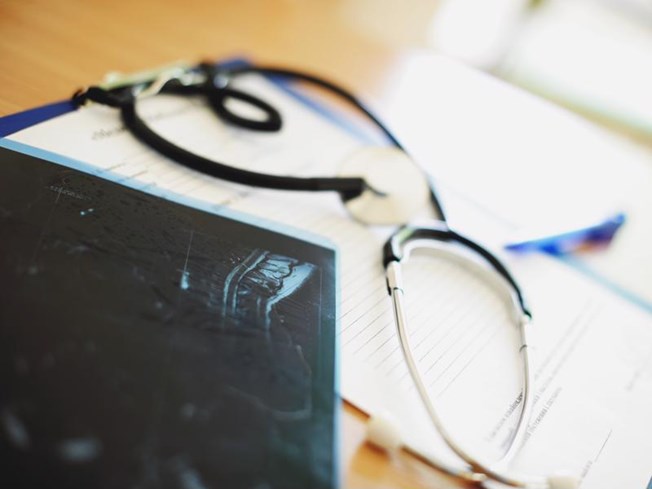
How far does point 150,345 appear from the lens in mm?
328

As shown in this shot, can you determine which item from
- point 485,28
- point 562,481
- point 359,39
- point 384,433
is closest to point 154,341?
point 384,433

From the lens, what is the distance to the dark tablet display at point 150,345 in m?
0.28

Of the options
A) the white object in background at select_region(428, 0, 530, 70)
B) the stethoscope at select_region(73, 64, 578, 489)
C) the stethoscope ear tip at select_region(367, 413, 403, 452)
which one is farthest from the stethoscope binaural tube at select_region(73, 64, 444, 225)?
the white object in background at select_region(428, 0, 530, 70)

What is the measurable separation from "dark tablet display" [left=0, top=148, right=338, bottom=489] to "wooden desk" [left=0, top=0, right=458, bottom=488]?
63mm

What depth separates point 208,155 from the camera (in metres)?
0.55

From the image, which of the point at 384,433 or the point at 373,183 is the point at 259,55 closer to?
the point at 373,183

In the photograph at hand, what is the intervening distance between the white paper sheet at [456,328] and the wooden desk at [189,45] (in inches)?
1.7

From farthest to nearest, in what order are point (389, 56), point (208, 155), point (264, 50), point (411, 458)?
point (389, 56) < point (264, 50) < point (208, 155) < point (411, 458)

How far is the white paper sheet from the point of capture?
0.38 meters

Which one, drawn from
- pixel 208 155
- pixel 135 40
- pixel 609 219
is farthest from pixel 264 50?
pixel 609 219

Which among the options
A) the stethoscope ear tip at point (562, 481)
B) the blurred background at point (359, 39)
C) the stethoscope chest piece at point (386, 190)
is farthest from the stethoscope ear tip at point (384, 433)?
the blurred background at point (359, 39)

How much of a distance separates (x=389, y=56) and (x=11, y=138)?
0.69 metres

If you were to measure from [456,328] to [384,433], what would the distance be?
15 cm

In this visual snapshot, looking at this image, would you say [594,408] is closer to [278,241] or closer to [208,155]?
[278,241]
